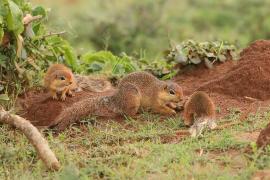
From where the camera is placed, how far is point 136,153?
6.55m

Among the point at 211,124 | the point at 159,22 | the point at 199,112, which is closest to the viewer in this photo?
the point at 211,124

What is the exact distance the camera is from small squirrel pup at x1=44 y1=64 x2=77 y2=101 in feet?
27.3

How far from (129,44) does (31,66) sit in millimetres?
5186

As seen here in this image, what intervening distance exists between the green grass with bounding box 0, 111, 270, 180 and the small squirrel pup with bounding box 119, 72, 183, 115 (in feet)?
1.04

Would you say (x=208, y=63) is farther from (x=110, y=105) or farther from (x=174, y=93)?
(x=110, y=105)

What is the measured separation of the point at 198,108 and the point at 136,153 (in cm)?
120

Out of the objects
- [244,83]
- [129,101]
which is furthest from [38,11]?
[244,83]

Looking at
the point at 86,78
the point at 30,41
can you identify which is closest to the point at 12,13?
the point at 30,41

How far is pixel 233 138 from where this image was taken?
6.71m

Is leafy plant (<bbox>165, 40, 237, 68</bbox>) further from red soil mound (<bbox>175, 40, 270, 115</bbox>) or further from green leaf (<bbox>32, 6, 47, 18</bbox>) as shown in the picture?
green leaf (<bbox>32, 6, 47, 18</bbox>)

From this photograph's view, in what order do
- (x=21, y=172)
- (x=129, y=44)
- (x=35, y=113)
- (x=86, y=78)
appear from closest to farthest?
(x=21, y=172) → (x=35, y=113) → (x=86, y=78) → (x=129, y=44)

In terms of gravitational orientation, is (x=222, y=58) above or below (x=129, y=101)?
above

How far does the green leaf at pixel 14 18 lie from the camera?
25.0 ft

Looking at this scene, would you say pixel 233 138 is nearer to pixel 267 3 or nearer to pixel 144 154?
pixel 144 154
